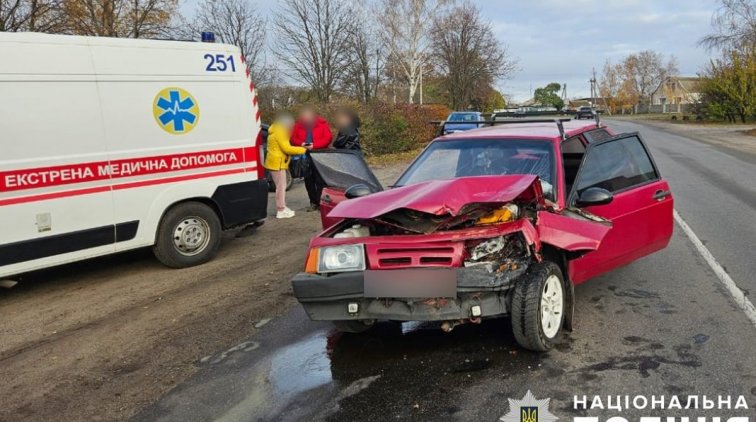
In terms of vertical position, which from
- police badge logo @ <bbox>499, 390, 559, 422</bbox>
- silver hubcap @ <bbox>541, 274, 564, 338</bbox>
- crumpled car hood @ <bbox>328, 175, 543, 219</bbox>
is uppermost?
crumpled car hood @ <bbox>328, 175, 543, 219</bbox>

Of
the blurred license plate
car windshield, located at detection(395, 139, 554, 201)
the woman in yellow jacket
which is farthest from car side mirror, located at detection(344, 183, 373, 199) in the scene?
the woman in yellow jacket

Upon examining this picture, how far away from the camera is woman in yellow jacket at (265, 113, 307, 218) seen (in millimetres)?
10258

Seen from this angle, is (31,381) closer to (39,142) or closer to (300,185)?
(39,142)

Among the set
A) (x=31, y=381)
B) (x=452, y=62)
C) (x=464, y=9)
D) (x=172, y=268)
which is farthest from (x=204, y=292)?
(x=464, y=9)

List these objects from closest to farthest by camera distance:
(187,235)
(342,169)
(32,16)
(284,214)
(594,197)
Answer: (594,197)
(187,235)
(342,169)
(284,214)
(32,16)

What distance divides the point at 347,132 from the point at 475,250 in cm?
1023

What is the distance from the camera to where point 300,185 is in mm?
15258

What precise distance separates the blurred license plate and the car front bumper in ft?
0.11

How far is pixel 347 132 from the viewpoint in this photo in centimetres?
1384

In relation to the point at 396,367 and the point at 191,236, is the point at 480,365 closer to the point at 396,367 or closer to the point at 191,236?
the point at 396,367

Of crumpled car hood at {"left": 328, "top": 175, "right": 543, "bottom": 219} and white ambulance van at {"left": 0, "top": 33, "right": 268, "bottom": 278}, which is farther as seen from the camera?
white ambulance van at {"left": 0, "top": 33, "right": 268, "bottom": 278}

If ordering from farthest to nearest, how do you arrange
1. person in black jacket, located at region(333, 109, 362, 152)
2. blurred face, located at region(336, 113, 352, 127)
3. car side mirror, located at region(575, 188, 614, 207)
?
1. blurred face, located at region(336, 113, 352, 127)
2. person in black jacket, located at region(333, 109, 362, 152)
3. car side mirror, located at region(575, 188, 614, 207)

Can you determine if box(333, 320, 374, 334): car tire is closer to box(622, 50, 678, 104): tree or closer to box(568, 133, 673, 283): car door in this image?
box(568, 133, 673, 283): car door

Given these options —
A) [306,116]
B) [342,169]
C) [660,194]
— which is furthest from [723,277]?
[306,116]
